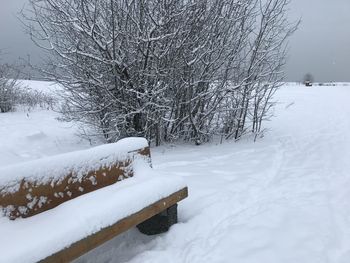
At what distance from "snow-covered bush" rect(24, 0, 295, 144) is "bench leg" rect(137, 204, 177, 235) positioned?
10.6ft

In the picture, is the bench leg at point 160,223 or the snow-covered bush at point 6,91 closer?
the bench leg at point 160,223

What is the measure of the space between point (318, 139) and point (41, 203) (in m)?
6.89

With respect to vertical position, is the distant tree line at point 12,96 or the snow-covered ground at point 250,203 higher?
the distant tree line at point 12,96

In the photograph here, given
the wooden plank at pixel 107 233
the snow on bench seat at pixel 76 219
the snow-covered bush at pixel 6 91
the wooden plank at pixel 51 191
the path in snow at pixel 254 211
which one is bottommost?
the path in snow at pixel 254 211

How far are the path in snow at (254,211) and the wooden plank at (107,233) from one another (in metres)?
0.29

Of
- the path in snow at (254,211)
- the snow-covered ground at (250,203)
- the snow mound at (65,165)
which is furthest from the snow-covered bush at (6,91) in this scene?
the snow mound at (65,165)

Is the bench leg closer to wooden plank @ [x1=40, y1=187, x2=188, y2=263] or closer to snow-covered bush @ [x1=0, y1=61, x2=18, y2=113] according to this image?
wooden plank @ [x1=40, y1=187, x2=188, y2=263]

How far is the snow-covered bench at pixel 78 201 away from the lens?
8.02 feet

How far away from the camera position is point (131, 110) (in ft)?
22.9

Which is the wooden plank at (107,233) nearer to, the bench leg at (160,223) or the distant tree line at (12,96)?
the bench leg at (160,223)

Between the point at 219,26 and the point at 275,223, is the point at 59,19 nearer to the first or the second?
the point at 219,26

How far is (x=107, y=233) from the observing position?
280 centimetres

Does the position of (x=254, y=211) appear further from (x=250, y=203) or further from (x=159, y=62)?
(x=159, y=62)

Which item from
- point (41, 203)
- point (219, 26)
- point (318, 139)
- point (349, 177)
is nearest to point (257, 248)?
point (41, 203)
